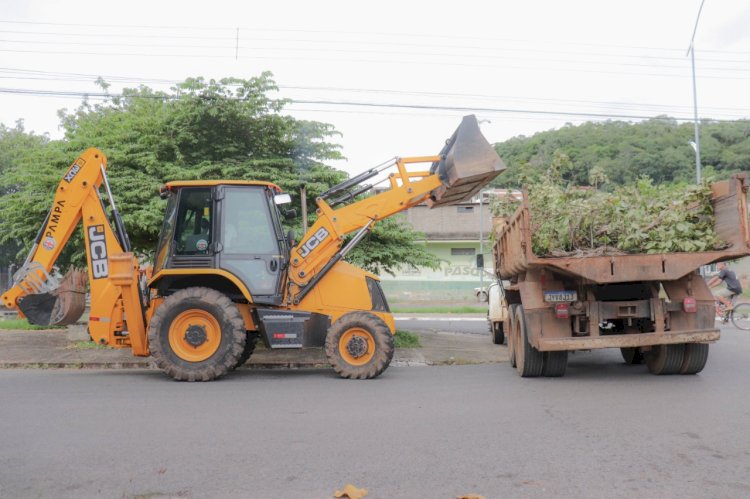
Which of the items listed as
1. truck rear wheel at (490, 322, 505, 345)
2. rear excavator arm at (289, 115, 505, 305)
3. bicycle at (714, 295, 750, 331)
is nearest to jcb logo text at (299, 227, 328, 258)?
rear excavator arm at (289, 115, 505, 305)

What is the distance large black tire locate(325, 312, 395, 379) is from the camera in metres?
9.86

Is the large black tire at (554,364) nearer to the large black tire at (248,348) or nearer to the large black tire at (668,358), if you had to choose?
the large black tire at (668,358)

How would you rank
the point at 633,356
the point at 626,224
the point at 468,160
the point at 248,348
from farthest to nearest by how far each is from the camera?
the point at 633,356, the point at 248,348, the point at 468,160, the point at 626,224

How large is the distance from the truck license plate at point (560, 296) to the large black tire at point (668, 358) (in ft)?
5.32

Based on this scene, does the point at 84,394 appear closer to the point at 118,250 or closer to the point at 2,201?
the point at 118,250

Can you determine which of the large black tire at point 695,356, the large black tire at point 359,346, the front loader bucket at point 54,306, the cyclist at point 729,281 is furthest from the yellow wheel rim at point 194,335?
the cyclist at point 729,281

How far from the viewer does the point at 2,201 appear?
14336 mm

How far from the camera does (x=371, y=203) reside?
10.7 m

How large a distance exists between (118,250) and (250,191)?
208 cm

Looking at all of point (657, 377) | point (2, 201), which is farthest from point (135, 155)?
point (657, 377)

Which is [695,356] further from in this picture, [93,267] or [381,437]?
[93,267]

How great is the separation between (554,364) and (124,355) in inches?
287

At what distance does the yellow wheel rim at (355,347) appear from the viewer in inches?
392

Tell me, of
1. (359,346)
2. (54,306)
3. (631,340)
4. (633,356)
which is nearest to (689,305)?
(631,340)
